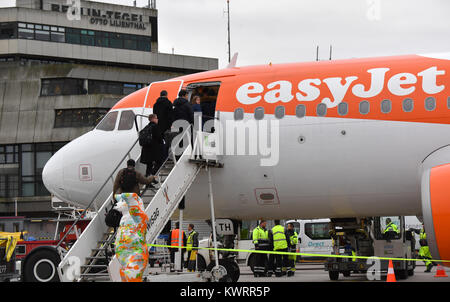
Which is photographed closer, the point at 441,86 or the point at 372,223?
the point at 441,86

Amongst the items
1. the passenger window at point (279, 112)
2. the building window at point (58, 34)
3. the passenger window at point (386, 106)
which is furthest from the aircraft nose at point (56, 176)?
the building window at point (58, 34)

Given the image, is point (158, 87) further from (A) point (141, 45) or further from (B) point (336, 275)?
(A) point (141, 45)

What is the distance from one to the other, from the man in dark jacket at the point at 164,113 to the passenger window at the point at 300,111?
2.79 metres

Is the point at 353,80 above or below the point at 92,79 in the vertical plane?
below

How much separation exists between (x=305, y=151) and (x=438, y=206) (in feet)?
9.92

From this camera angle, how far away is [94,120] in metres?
57.8

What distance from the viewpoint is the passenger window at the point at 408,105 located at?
13984mm

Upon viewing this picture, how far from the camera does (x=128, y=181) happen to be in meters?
12.8

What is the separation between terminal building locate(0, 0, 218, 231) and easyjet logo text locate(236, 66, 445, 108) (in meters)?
42.8

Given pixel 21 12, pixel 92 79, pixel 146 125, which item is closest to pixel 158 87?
pixel 146 125

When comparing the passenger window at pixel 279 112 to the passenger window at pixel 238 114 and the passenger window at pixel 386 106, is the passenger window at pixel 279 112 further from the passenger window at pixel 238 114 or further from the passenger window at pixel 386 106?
the passenger window at pixel 386 106

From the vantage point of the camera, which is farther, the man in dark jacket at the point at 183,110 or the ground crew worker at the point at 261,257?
the ground crew worker at the point at 261,257

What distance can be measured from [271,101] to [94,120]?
44511 mm

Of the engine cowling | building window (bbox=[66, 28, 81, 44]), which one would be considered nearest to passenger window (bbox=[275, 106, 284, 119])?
the engine cowling
